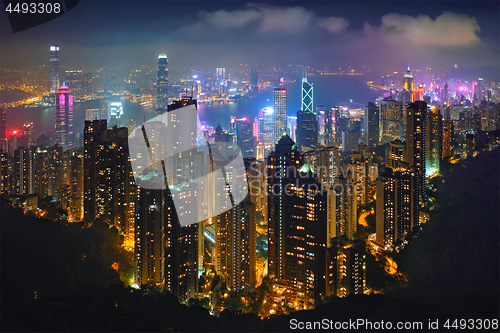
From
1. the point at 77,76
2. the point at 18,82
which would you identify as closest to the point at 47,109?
the point at 77,76

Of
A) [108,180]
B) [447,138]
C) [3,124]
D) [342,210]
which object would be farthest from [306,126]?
[3,124]

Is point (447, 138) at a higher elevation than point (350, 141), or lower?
higher

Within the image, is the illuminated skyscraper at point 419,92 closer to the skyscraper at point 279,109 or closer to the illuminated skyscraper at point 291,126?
the illuminated skyscraper at point 291,126

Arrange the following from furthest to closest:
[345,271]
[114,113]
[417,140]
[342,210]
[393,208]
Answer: [114,113] → [417,140] → [393,208] → [342,210] → [345,271]

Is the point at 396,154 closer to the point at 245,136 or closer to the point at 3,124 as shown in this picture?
the point at 245,136

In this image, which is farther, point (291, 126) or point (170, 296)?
point (291, 126)

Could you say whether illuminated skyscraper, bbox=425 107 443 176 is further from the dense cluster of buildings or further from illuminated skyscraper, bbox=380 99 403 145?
illuminated skyscraper, bbox=380 99 403 145
